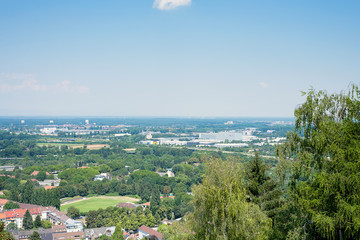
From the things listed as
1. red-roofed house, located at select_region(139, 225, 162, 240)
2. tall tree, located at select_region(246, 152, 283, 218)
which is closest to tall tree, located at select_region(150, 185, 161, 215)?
red-roofed house, located at select_region(139, 225, 162, 240)

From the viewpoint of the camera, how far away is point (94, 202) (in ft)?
132

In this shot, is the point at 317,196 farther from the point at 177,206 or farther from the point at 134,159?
the point at 134,159

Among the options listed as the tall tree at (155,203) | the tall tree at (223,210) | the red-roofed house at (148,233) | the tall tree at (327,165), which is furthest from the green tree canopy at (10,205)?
the tall tree at (327,165)

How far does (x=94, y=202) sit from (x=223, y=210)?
35.3 m

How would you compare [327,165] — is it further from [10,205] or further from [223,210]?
[10,205]

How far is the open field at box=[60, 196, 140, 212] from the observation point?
1490 inches

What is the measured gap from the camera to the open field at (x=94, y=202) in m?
37.8

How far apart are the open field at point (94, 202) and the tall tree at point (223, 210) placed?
1232 inches

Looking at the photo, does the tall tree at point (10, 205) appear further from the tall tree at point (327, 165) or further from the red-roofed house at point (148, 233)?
the tall tree at point (327, 165)

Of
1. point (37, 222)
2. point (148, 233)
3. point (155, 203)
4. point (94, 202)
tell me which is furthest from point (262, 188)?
point (94, 202)

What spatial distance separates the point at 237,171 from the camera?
28.4 feet

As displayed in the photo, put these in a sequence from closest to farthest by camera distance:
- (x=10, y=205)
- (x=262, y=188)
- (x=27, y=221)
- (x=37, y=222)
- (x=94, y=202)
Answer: (x=262, y=188) < (x=27, y=221) < (x=37, y=222) < (x=10, y=205) < (x=94, y=202)

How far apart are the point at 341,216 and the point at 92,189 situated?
4212 centimetres

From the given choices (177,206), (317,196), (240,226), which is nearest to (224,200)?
A: (240,226)
